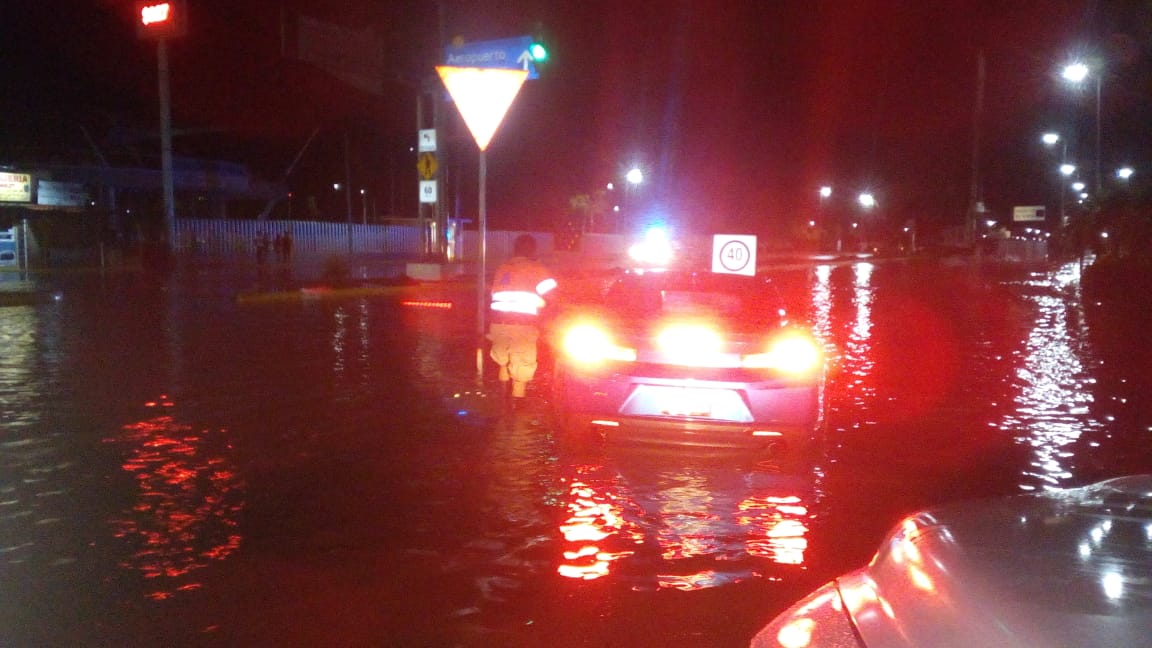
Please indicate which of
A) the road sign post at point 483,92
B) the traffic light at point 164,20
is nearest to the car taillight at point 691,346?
the road sign post at point 483,92

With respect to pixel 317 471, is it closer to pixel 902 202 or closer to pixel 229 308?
pixel 229 308

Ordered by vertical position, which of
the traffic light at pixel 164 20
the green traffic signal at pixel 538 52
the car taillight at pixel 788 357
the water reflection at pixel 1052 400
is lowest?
the water reflection at pixel 1052 400

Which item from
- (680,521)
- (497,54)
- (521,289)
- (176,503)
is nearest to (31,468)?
(176,503)

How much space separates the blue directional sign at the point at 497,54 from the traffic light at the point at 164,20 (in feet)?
50.4

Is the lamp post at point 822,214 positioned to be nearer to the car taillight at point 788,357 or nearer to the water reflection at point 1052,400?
the water reflection at point 1052,400

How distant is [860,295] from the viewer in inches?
1110

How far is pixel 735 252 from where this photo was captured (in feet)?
48.1

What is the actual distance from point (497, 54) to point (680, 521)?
477 inches

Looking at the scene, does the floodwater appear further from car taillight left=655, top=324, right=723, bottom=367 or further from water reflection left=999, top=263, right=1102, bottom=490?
car taillight left=655, top=324, right=723, bottom=367

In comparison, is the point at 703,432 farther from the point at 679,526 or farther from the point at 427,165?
the point at 427,165

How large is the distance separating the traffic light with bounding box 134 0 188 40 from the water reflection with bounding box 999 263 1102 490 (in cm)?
2406

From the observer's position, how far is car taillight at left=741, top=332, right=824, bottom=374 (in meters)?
7.34

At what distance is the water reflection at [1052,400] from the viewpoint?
8.27 m

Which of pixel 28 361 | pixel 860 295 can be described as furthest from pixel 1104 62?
pixel 28 361
